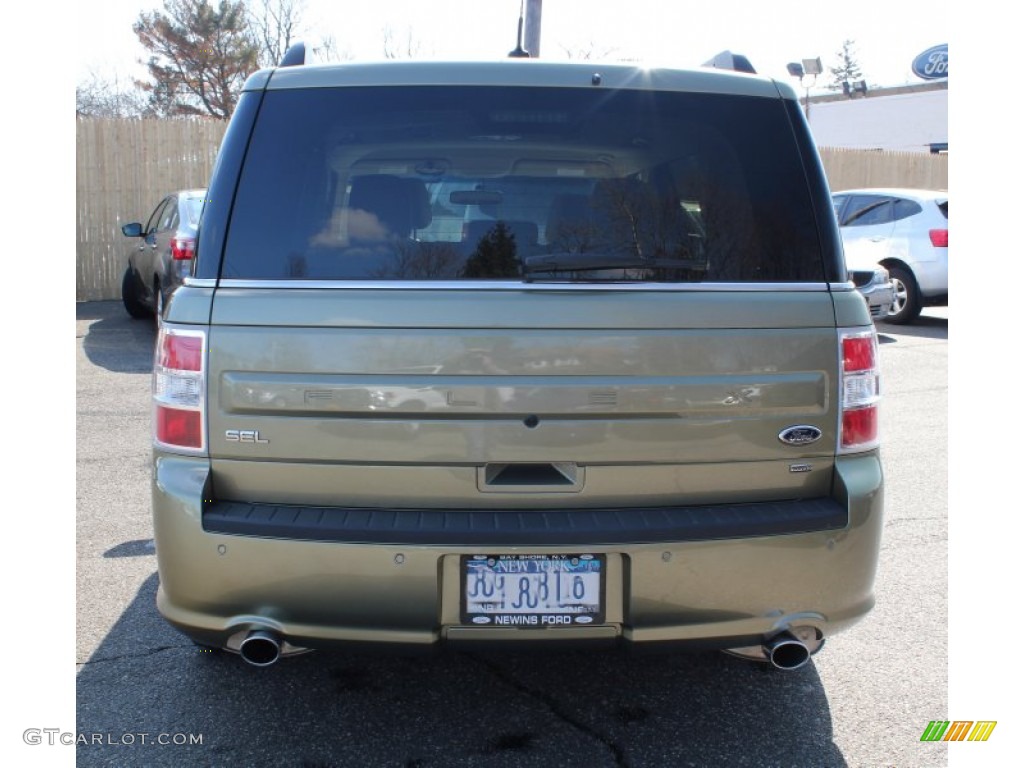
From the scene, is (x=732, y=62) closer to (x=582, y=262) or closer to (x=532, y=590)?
(x=582, y=262)

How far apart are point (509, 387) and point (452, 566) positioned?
1.67 ft

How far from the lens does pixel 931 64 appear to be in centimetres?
4153

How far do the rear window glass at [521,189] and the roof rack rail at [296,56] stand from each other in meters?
0.41

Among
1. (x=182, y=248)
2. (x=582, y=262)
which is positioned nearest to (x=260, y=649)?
(x=582, y=262)

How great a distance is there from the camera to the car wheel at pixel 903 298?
1245 centimetres

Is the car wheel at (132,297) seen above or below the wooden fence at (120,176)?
below

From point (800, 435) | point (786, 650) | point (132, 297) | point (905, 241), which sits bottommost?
point (786, 650)

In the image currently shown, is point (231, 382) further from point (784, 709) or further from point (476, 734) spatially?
point (784, 709)

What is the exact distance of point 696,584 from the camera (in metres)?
2.52

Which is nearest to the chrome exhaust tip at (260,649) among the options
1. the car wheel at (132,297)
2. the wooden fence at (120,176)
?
the car wheel at (132,297)

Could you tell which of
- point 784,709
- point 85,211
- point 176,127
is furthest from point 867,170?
point 784,709
